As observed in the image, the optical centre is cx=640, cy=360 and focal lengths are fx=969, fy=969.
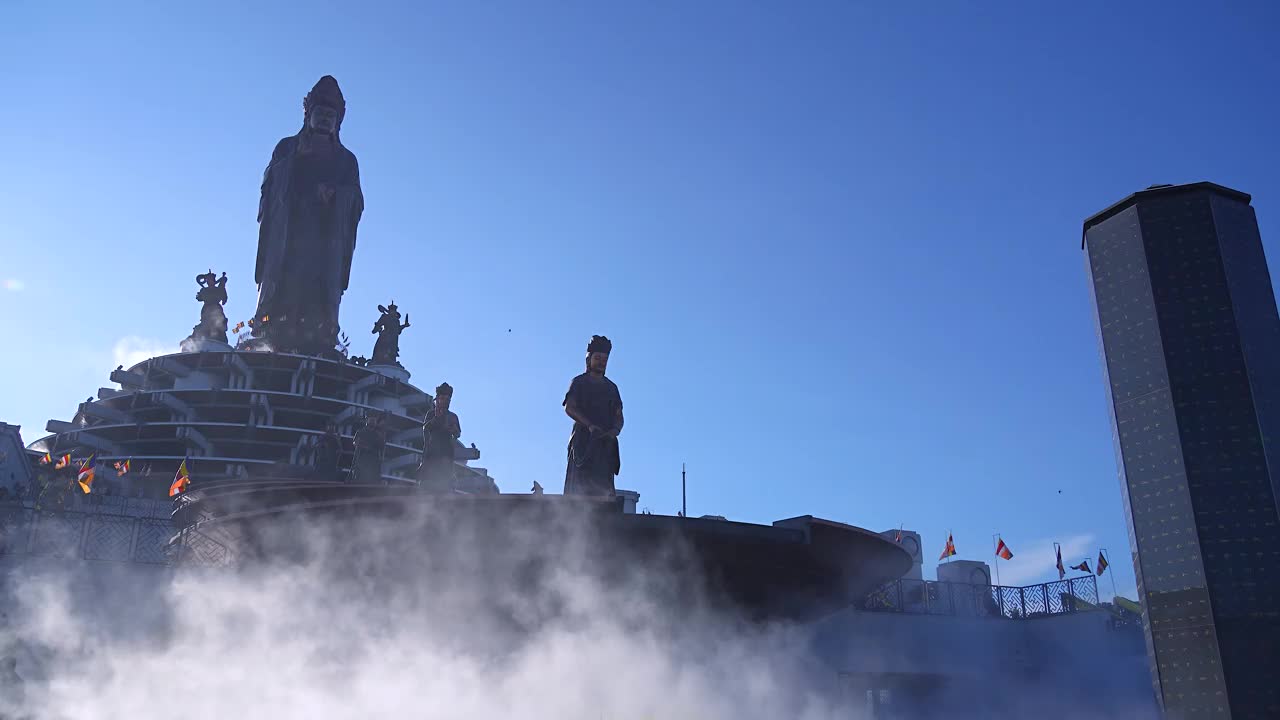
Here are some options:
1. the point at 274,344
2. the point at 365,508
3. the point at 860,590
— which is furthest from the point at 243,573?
the point at 274,344

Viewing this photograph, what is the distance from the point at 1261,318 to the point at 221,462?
2809cm

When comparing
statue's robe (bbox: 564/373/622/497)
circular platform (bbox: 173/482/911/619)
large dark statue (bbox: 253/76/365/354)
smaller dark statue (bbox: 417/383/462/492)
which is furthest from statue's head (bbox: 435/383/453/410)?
large dark statue (bbox: 253/76/365/354)

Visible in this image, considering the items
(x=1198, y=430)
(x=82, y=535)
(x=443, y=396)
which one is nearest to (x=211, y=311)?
(x=82, y=535)

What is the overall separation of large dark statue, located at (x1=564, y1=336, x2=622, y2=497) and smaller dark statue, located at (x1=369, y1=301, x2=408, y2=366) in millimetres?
27360

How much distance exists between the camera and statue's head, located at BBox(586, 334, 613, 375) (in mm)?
12430

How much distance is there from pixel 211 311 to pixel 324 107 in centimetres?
920

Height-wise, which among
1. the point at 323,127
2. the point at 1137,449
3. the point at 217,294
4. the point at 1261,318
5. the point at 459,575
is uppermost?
the point at 323,127

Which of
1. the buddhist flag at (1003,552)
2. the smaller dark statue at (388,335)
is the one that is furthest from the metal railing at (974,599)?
the smaller dark statue at (388,335)

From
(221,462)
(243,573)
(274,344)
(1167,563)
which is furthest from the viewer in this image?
(274,344)

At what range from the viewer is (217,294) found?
125 feet

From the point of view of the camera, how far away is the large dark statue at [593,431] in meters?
11.9

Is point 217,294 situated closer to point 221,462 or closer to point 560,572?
point 221,462

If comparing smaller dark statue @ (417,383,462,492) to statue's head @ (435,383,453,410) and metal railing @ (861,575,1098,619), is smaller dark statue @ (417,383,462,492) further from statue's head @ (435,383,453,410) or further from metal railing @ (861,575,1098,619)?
metal railing @ (861,575,1098,619)

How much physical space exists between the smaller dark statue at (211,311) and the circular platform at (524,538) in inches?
1053
